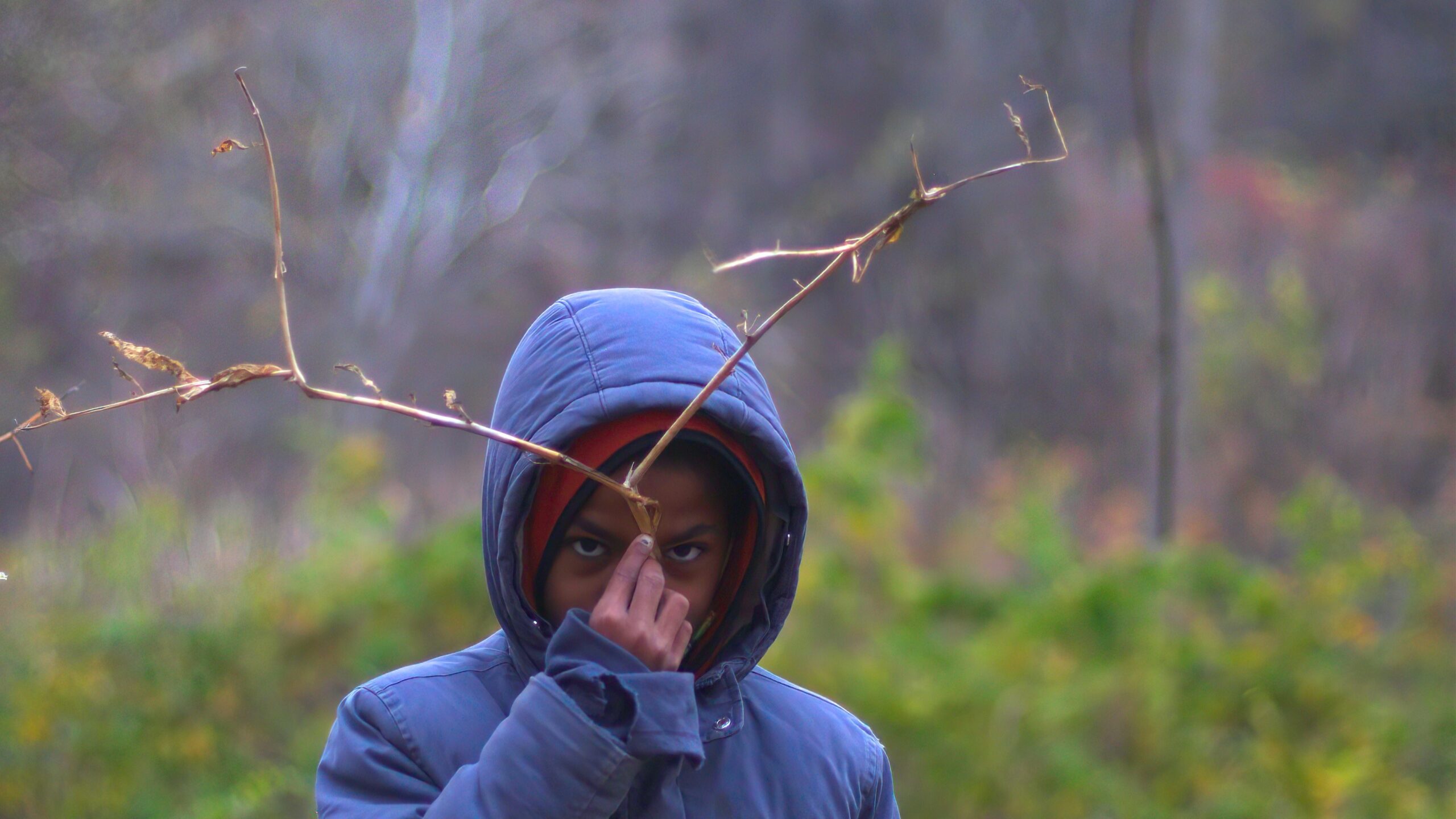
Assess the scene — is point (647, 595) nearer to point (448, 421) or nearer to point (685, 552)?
point (685, 552)

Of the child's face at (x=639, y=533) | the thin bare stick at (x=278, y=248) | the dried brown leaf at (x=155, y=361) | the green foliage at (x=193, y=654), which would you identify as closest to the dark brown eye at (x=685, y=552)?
the child's face at (x=639, y=533)

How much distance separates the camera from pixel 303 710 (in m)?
4.73

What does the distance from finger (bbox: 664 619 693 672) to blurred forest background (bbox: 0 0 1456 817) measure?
177 centimetres

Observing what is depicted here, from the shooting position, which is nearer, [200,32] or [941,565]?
[941,565]

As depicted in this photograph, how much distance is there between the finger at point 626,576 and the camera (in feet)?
4.40

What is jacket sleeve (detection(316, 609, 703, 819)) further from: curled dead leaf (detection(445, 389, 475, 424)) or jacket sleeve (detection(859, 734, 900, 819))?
jacket sleeve (detection(859, 734, 900, 819))

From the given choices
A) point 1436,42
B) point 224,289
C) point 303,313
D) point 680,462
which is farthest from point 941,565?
point 1436,42

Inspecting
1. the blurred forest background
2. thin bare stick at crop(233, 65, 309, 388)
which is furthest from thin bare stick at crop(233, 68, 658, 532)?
the blurred forest background

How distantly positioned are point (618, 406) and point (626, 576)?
21 cm

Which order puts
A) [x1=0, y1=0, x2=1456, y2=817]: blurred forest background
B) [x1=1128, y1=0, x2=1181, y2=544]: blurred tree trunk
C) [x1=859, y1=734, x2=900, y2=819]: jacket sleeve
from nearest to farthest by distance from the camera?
1. [x1=859, y1=734, x2=900, y2=819]: jacket sleeve
2. [x1=0, y1=0, x2=1456, y2=817]: blurred forest background
3. [x1=1128, y1=0, x2=1181, y2=544]: blurred tree trunk

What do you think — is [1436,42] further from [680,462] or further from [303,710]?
[680,462]

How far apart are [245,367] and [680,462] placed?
50 cm

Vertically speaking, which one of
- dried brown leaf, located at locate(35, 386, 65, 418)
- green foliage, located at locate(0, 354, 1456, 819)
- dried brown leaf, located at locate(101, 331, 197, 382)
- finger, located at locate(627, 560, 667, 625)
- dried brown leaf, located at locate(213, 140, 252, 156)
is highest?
dried brown leaf, located at locate(213, 140, 252, 156)

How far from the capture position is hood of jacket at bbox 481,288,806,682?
146 centimetres
